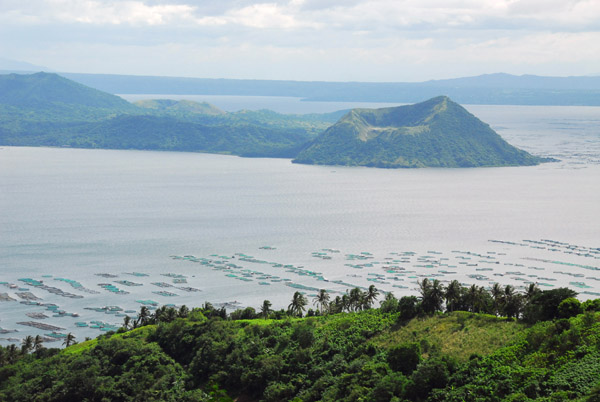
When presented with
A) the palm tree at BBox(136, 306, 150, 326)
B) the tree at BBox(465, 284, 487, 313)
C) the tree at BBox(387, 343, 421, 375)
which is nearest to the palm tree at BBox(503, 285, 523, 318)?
the tree at BBox(465, 284, 487, 313)

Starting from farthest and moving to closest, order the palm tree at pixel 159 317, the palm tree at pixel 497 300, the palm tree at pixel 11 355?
1. the palm tree at pixel 159 317
2. the palm tree at pixel 11 355
3. the palm tree at pixel 497 300

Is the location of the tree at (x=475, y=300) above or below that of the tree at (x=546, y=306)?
below

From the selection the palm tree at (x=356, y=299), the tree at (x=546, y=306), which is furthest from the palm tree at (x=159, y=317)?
the tree at (x=546, y=306)

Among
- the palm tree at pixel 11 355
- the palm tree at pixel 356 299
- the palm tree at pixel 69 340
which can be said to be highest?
the palm tree at pixel 356 299

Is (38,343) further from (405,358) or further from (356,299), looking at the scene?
(405,358)

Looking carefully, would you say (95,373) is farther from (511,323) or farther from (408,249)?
(408,249)

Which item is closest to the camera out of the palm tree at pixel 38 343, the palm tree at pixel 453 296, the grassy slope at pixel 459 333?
the grassy slope at pixel 459 333

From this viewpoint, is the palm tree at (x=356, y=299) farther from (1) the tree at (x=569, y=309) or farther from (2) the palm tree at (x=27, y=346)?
(2) the palm tree at (x=27, y=346)

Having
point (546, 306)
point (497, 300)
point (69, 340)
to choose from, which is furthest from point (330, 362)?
point (69, 340)
